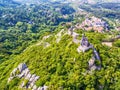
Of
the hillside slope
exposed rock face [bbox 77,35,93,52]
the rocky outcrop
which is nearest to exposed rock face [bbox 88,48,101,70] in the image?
the hillside slope

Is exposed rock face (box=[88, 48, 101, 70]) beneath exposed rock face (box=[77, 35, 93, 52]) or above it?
beneath

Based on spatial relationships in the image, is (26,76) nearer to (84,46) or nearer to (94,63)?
(84,46)

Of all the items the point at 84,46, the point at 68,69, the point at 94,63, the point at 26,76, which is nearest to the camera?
the point at 94,63

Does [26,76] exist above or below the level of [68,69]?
below

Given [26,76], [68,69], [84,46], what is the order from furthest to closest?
[84,46]
[26,76]
[68,69]

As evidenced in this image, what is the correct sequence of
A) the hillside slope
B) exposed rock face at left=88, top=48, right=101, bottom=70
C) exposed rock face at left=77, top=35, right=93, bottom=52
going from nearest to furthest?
the hillside slope → exposed rock face at left=88, top=48, right=101, bottom=70 → exposed rock face at left=77, top=35, right=93, bottom=52

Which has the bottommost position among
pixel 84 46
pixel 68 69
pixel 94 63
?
pixel 68 69

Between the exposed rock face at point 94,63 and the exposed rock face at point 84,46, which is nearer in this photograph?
the exposed rock face at point 94,63

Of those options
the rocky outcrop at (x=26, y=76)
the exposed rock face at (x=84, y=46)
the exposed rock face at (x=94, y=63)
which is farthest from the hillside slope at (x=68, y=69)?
the exposed rock face at (x=84, y=46)

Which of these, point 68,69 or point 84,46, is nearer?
point 68,69

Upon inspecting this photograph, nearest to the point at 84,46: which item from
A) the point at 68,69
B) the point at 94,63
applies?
the point at 94,63

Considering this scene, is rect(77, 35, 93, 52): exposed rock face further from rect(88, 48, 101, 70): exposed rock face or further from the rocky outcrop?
the rocky outcrop

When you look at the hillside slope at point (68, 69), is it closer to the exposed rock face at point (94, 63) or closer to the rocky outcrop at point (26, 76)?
the exposed rock face at point (94, 63)
